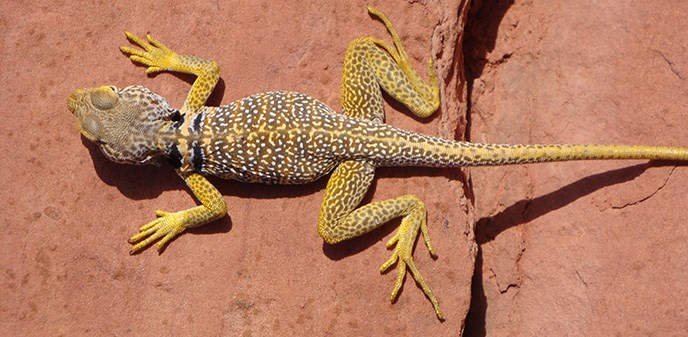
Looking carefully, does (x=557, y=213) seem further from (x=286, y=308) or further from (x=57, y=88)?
(x=57, y=88)

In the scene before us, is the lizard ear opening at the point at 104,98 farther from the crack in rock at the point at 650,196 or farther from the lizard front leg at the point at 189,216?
the crack in rock at the point at 650,196

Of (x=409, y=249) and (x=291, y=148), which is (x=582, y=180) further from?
(x=291, y=148)

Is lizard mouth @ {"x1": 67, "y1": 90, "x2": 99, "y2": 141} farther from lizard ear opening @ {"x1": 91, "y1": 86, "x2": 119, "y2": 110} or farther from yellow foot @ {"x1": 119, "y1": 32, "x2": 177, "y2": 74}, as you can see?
yellow foot @ {"x1": 119, "y1": 32, "x2": 177, "y2": 74}

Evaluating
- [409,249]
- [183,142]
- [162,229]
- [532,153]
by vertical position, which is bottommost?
[162,229]

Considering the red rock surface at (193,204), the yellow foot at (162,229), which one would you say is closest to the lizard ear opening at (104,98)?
the red rock surface at (193,204)

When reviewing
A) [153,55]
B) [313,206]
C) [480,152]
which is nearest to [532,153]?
[480,152]

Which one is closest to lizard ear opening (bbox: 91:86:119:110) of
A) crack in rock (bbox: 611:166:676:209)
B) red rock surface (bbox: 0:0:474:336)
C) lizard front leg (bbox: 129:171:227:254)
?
red rock surface (bbox: 0:0:474:336)
